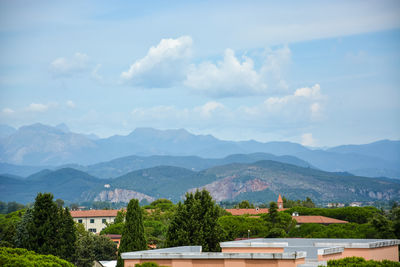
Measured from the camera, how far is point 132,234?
46.8 metres

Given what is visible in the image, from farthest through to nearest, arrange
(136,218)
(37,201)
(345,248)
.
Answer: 1. (37,201)
2. (136,218)
3. (345,248)

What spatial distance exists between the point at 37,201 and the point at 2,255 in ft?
52.3

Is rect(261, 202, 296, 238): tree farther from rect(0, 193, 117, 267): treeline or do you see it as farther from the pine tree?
the pine tree

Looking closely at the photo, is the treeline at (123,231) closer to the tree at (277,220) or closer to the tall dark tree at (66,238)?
the tall dark tree at (66,238)

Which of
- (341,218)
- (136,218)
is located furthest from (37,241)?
(341,218)

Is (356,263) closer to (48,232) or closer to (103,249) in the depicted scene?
(48,232)

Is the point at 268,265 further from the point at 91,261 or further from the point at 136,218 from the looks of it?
the point at 91,261

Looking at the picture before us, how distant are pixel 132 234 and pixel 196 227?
5803 millimetres

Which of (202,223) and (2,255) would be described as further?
(202,223)

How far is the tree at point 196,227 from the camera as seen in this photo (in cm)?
4359

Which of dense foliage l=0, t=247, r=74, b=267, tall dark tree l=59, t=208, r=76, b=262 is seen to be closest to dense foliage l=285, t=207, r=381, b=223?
tall dark tree l=59, t=208, r=76, b=262

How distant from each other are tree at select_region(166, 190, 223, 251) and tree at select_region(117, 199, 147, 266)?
369cm

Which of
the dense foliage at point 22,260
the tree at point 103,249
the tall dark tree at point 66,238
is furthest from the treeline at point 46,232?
the tree at point 103,249

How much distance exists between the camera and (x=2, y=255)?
35.2 meters
